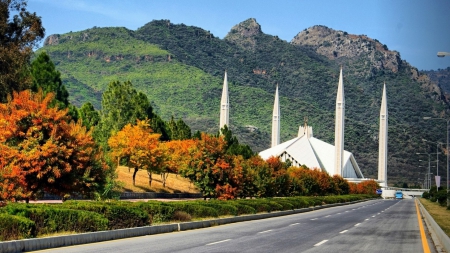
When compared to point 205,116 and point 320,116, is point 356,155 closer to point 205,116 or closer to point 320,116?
point 320,116

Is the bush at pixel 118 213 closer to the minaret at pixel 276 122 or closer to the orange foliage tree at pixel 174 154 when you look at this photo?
the orange foliage tree at pixel 174 154

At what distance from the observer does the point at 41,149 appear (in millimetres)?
30812

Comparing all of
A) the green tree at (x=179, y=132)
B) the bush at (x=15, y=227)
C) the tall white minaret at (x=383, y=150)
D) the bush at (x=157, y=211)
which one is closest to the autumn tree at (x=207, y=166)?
the bush at (x=157, y=211)

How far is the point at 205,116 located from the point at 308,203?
110433 millimetres

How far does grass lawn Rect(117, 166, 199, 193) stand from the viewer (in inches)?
2472

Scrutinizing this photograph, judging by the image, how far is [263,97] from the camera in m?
186

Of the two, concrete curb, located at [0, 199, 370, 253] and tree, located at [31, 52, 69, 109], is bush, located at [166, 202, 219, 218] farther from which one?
tree, located at [31, 52, 69, 109]

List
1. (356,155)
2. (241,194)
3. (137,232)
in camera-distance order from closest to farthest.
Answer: (137,232)
(241,194)
(356,155)

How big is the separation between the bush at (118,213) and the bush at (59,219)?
0.85m

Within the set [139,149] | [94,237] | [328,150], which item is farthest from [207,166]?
[328,150]

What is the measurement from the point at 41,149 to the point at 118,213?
33.9 ft

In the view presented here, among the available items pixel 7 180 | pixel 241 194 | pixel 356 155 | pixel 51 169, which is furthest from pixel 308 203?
pixel 356 155

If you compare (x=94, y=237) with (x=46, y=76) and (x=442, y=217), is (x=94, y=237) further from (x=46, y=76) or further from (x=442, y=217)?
(x=46, y=76)

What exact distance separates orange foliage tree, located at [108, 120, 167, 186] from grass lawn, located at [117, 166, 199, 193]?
1681 millimetres
